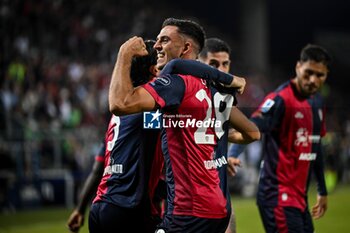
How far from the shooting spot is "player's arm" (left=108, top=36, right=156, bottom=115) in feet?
12.8

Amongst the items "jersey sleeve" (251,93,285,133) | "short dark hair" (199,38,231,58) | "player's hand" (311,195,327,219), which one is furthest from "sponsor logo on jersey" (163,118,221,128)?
"player's hand" (311,195,327,219)

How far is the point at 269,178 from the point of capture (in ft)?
20.8

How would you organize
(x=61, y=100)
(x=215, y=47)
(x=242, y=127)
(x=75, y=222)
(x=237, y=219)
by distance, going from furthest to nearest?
(x=61, y=100) → (x=237, y=219) → (x=215, y=47) → (x=75, y=222) → (x=242, y=127)

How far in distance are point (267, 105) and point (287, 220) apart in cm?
106

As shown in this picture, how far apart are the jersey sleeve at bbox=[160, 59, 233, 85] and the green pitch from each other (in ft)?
25.4

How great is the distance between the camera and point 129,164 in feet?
15.8

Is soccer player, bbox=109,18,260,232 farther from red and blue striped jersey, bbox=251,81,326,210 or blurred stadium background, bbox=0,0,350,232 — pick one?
blurred stadium background, bbox=0,0,350,232

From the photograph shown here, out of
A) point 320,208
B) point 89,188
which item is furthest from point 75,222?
point 320,208

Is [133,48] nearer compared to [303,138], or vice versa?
[133,48]

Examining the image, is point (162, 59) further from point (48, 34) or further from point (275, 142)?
point (48, 34)

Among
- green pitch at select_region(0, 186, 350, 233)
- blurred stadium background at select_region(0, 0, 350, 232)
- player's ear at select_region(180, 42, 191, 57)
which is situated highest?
player's ear at select_region(180, 42, 191, 57)

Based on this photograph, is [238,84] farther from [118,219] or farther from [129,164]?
[118,219]

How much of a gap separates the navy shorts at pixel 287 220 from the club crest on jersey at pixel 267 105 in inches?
35.5

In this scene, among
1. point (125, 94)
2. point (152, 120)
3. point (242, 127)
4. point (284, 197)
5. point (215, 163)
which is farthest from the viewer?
point (284, 197)
